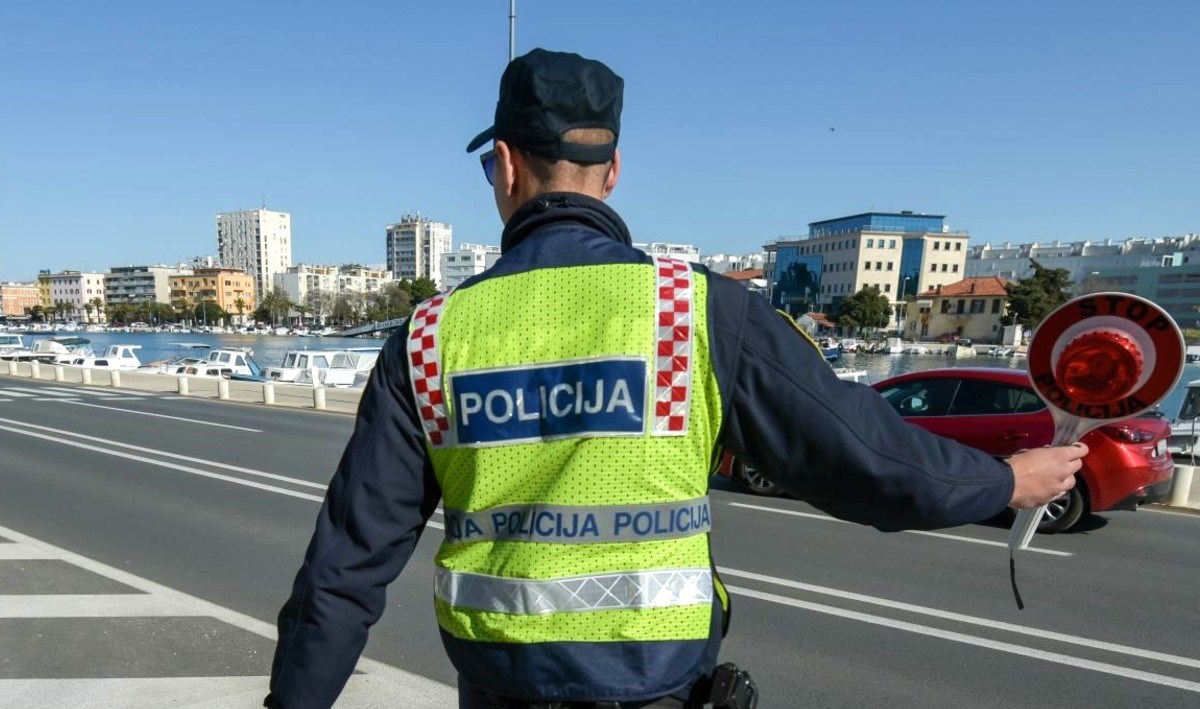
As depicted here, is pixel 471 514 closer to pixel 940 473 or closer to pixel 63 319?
pixel 940 473

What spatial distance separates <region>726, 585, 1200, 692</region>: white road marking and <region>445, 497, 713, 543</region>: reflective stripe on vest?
416 centimetres

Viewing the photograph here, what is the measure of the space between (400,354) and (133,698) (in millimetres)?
3423

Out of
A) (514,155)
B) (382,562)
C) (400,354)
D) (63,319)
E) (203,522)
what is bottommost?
(63,319)

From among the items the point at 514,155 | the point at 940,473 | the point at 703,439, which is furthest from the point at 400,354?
the point at 940,473

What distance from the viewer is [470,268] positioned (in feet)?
565

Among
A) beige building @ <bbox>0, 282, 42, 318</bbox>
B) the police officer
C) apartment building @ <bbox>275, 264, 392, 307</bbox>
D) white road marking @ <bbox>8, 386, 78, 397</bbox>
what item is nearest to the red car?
the police officer

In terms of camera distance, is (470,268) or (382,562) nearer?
(382,562)

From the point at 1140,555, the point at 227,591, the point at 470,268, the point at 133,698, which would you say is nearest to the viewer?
the point at 133,698

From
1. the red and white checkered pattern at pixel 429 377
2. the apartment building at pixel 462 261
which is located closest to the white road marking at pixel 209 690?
the red and white checkered pattern at pixel 429 377

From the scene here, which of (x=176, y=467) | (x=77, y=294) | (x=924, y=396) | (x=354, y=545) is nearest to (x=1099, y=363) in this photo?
(x=354, y=545)

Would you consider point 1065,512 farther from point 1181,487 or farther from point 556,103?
point 556,103

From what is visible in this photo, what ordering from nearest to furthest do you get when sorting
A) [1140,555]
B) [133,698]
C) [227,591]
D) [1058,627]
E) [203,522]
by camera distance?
[133,698] < [1058,627] < [227,591] < [1140,555] < [203,522]

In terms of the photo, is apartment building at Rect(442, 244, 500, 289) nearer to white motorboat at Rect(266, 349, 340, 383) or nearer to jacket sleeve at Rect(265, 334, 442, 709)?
white motorboat at Rect(266, 349, 340, 383)

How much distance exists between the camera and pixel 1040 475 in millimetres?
1365
